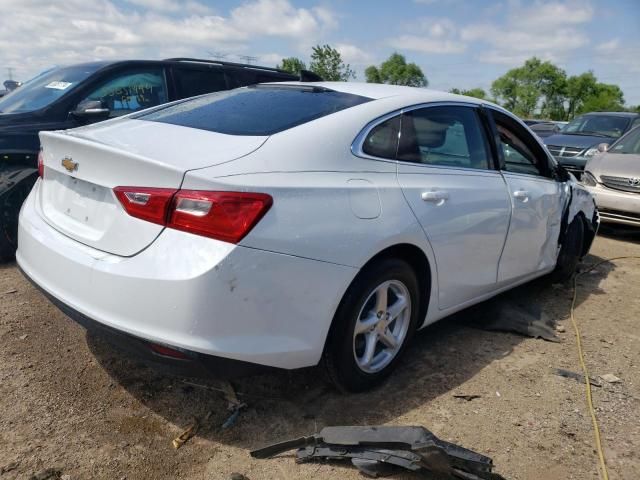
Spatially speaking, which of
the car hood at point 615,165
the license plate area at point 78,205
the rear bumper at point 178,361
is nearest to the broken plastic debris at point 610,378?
the rear bumper at point 178,361

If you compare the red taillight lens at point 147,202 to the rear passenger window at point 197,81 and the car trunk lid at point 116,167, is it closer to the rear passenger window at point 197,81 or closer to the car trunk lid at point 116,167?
the car trunk lid at point 116,167

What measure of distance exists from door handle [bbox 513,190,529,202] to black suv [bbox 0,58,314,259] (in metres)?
2.11

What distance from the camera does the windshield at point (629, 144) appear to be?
25.9 feet

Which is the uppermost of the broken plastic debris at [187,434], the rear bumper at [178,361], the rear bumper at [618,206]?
the rear bumper at [618,206]

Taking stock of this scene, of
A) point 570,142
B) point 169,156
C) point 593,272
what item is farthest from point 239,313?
point 570,142

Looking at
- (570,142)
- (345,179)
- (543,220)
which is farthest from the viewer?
(570,142)

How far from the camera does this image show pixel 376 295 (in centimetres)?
289

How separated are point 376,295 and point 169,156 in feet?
4.06

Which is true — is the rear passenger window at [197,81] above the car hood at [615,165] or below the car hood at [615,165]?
above

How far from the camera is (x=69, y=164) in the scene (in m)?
2.73

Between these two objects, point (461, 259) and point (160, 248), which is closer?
point (160, 248)

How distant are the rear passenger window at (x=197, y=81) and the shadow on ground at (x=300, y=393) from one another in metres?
3.27

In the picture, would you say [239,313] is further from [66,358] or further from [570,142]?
[570,142]

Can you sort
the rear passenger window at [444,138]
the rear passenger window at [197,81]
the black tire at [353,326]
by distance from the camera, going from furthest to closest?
the rear passenger window at [197,81], the rear passenger window at [444,138], the black tire at [353,326]
